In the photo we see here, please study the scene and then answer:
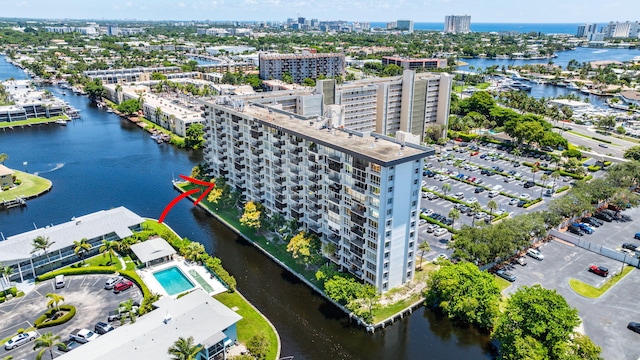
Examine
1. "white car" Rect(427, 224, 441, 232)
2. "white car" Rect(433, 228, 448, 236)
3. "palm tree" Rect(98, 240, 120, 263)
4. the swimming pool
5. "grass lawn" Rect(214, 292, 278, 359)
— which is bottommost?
"grass lawn" Rect(214, 292, 278, 359)

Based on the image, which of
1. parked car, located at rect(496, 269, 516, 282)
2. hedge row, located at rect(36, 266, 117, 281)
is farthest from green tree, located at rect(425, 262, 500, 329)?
hedge row, located at rect(36, 266, 117, 281)

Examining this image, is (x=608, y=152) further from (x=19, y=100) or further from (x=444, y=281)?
(x=19, y=100)

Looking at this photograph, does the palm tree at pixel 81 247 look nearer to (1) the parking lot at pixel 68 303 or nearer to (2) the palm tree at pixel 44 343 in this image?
(1) the parking lot at pixel 68 303

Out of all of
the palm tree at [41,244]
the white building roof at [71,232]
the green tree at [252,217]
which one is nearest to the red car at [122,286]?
the white building roof at [71,232]

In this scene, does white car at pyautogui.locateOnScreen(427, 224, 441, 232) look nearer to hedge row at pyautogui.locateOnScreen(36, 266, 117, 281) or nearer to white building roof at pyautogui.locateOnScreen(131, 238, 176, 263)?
white building roof at pyautogui.locateOnScreen(131, 238, 176, 263)

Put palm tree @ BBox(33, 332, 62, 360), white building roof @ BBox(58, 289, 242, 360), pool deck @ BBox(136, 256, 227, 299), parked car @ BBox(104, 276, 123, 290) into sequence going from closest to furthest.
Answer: white building roof @ BBox(58, 289, 242, 360), palm tree @ BBox(33, 332, 62, 360), parked car @ BBox(104, 276, 123, 290), pool deck @ BBox(136, 256, 227, 299)

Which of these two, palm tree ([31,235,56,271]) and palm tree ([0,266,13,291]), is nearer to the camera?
palm tree ([0,266,13,291])

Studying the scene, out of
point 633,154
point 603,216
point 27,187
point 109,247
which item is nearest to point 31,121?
point 27,187
